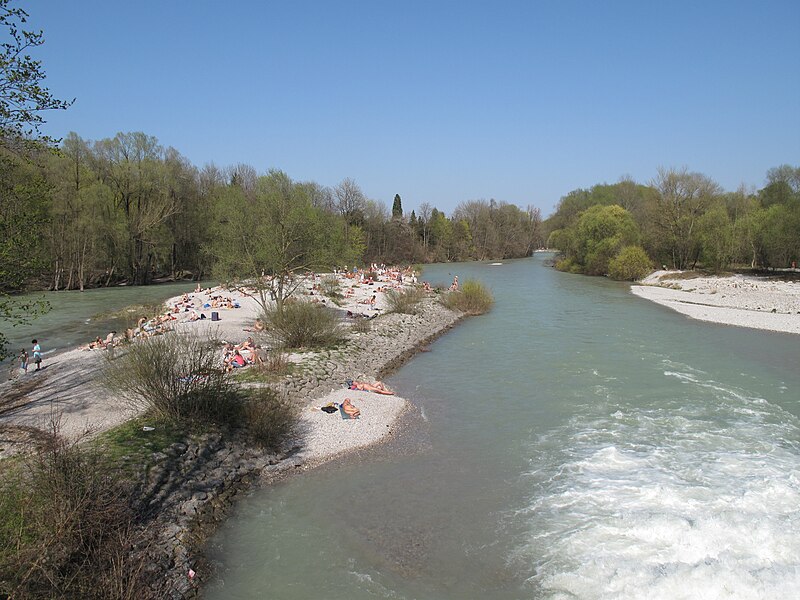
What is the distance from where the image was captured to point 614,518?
9367mm

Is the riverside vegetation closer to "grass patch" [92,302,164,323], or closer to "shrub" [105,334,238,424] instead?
"shrub" [105,334,238,424]

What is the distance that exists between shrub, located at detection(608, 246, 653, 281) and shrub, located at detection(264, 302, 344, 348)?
4378cm

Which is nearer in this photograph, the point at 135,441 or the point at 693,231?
the point at 135,441

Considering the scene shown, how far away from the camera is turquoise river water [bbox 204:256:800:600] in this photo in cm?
770

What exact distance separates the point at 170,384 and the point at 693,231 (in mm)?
56957

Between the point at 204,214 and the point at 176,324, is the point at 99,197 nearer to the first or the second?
the point at 204,214

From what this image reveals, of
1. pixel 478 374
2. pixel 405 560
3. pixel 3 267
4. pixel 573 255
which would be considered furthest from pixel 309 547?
pixel 573 255

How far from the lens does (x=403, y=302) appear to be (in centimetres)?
3145

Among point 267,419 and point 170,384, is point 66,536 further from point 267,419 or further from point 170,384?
point 267,419

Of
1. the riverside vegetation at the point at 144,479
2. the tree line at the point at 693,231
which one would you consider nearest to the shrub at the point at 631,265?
the tree line at the point at 693,231

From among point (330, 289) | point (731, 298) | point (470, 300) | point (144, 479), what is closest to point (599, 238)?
point (731, 298)

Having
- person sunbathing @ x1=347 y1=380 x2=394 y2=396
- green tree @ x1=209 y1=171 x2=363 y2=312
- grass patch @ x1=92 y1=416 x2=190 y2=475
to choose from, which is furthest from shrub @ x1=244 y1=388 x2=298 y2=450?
green tree @ x1=209 y1=171 x2=363 y2=312

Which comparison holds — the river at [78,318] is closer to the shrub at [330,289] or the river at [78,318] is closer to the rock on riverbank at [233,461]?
the rock on riverbank at [233,461]

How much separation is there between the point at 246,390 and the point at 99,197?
42.3 m
